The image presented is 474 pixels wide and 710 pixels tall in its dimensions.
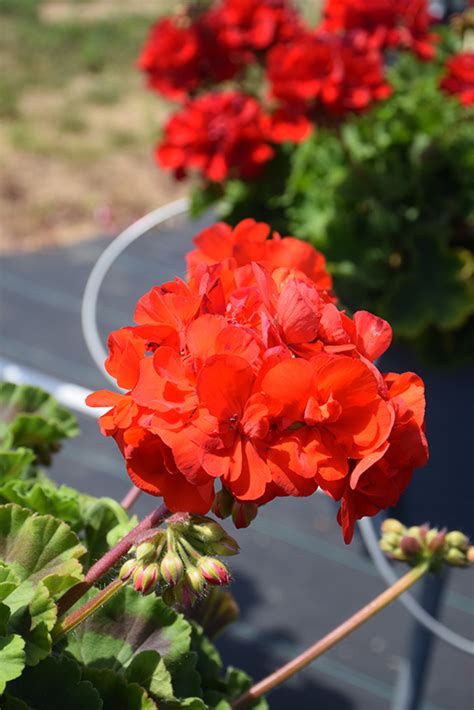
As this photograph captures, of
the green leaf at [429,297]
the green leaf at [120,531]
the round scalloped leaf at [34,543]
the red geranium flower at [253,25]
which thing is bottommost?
the round scalloped leaf at [34,543]

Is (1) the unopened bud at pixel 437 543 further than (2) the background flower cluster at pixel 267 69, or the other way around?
(2) the background flower cluster at pixel 267 69

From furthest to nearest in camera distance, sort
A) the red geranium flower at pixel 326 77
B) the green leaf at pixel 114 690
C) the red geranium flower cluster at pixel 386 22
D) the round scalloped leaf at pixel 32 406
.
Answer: the red geranium flower cluster at pixel 386 22, the red geranium flower at pixel 326 77, the round scalloped leaf at pixel 32 406, the green leaf at pixel 114 690

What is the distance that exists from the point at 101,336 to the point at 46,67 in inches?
149

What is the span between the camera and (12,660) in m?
0.52

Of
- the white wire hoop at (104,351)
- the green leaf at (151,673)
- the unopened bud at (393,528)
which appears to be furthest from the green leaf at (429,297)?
the green leaf at (151,673)

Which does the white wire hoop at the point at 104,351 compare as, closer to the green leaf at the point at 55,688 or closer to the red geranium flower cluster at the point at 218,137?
the red geranium flower cluster at the point at 218,137

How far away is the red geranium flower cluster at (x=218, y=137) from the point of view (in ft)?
5.40

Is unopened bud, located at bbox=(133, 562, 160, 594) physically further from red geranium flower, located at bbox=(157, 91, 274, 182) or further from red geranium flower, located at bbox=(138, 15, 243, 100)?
red geranium flower, located at bbox=(138, 15, 243, 100)

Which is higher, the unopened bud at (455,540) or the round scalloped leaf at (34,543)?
the unopened bud at (455,540)

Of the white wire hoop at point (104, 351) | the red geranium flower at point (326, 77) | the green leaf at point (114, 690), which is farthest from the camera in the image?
the red geranium flower at point (326, 77)

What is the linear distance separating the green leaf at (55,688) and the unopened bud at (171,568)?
12 cm

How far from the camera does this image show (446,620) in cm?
189

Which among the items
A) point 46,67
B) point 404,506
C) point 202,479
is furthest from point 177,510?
point 46,67

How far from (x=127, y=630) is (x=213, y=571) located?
0.53 ft
